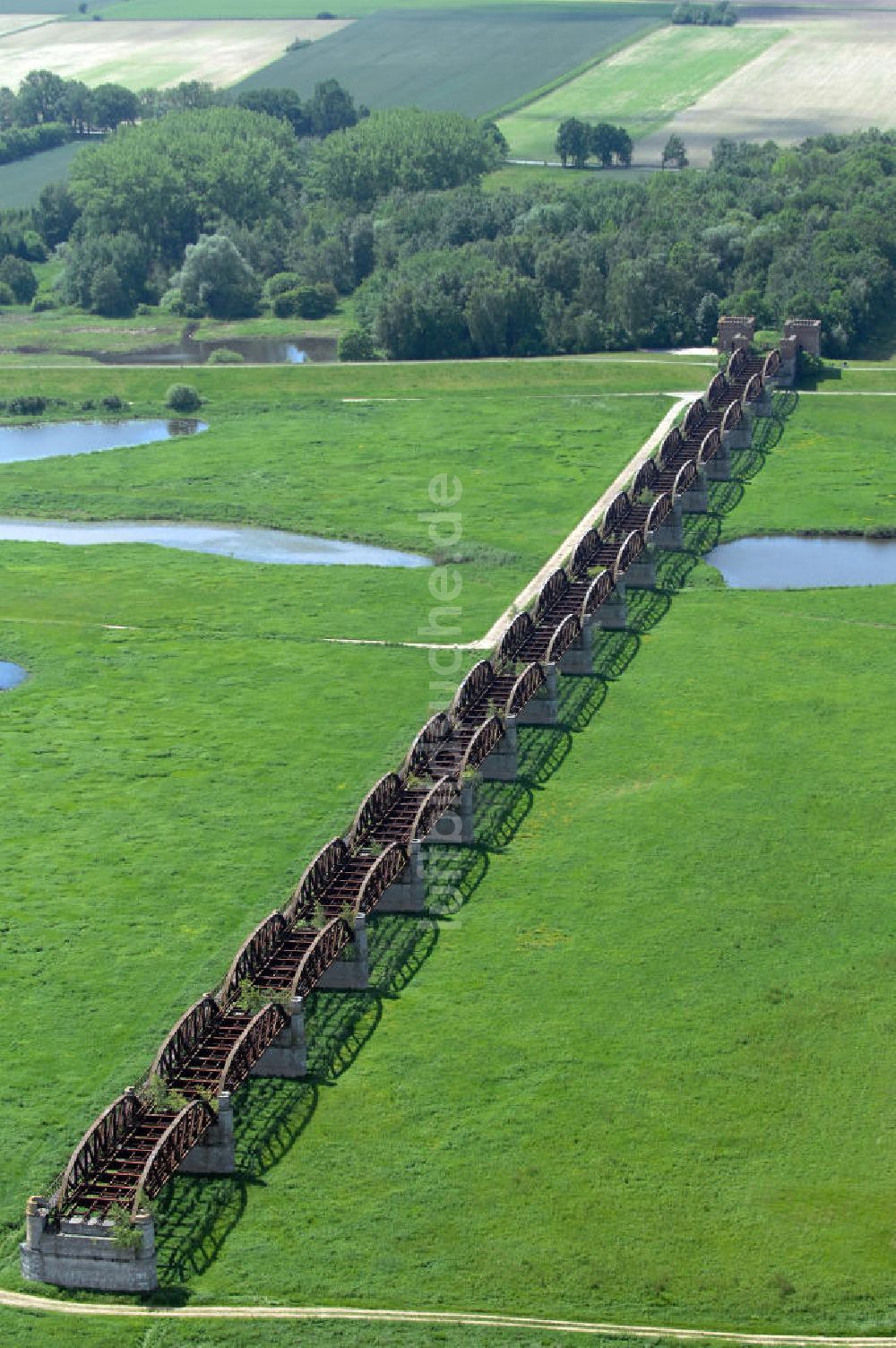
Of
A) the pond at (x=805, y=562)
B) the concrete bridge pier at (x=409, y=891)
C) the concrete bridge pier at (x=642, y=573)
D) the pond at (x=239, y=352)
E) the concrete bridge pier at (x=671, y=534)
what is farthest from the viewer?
the pond at (x=239, y=352)

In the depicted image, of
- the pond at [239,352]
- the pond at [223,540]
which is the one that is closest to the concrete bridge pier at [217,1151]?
the pond at [223,540]

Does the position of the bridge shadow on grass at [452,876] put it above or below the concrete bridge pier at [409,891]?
below

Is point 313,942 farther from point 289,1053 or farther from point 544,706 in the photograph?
point 544,706

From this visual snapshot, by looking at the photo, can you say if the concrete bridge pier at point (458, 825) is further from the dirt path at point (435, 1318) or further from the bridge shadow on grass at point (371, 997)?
the dirt path at point (435, 1318)

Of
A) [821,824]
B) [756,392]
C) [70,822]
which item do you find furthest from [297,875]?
[756,392]

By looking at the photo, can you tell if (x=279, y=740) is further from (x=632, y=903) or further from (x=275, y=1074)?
(x=275, y=1074)

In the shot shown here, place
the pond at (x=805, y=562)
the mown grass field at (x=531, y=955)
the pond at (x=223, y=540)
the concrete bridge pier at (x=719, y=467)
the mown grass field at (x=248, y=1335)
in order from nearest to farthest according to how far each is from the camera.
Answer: the mown grass field at (x=248, y=1335) → the mown grass field at (x=531, y=955) → the pond at (x=805, y=562) → the pond at (x=223, y=540) → the concrete bridge pier at (x=719, y=467)

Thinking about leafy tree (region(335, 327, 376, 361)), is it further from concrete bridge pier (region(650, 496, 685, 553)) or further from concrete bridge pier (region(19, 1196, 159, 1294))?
concrete bridge pier (region(19, 1196, 159, 1294))
